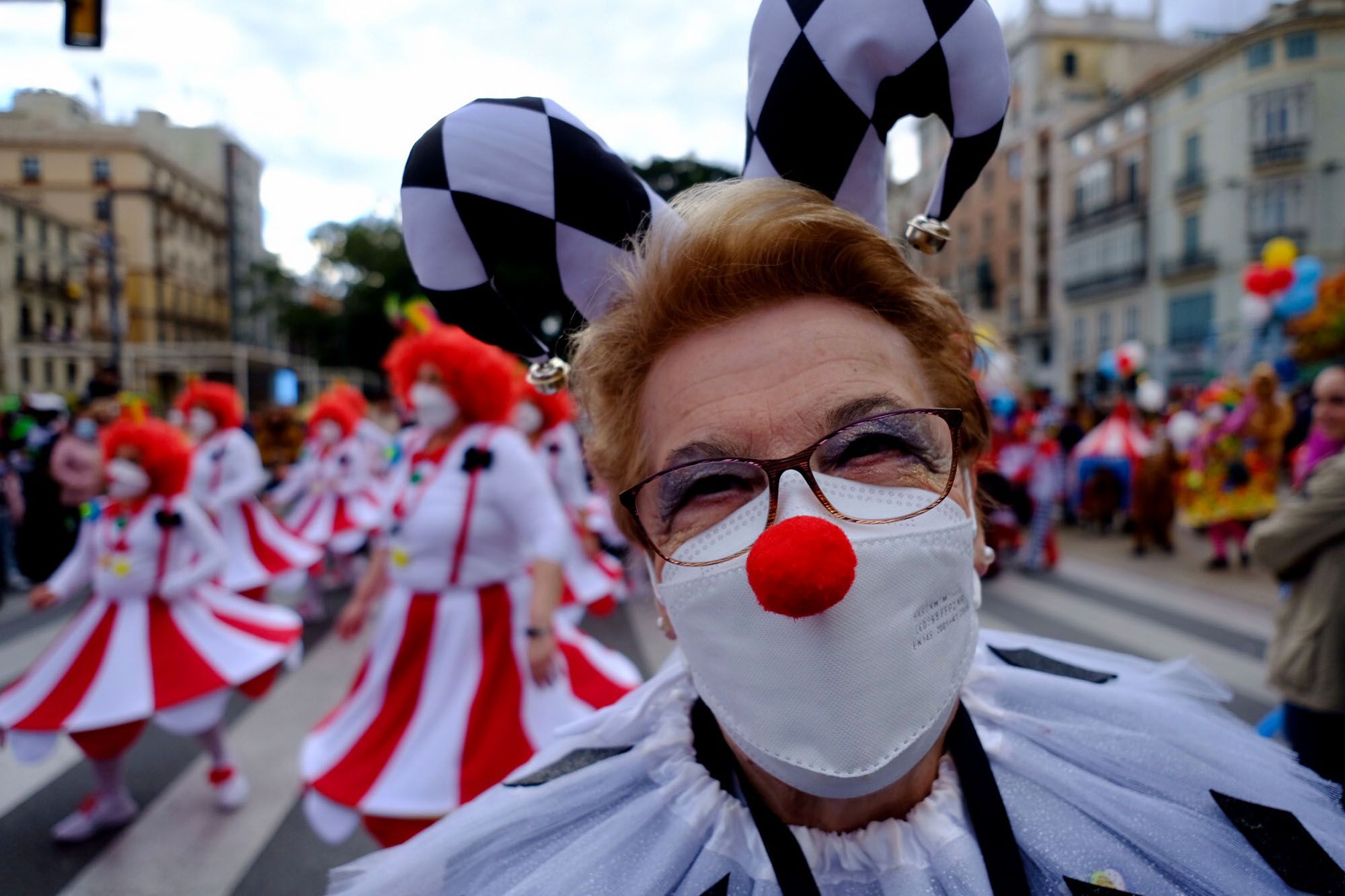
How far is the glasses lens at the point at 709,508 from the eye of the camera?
1.03 meters

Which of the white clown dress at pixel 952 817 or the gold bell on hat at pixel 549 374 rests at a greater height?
the gold bell on hat at pixel 549 374

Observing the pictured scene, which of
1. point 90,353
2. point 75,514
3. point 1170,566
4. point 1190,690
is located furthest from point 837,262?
point 90,353

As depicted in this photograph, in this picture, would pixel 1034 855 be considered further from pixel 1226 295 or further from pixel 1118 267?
pixel 1118 267

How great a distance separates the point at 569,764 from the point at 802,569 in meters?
0.60

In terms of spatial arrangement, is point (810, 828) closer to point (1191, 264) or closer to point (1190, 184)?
point (1191, 264)

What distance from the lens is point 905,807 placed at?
3.54ft

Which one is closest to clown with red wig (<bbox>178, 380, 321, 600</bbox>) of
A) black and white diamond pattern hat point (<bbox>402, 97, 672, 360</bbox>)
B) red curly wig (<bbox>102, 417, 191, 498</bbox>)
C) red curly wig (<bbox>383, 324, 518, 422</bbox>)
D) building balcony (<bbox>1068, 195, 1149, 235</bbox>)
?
red curly wig (<bbox>102, 417, 191, 498</bbox>)

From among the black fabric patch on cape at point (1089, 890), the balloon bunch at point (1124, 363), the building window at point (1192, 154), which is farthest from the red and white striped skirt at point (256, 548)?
the building window at point (1192, 154)

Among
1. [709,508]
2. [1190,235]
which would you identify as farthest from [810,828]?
[1190,235]

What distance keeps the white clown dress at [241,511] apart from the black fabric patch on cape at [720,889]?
604 cm

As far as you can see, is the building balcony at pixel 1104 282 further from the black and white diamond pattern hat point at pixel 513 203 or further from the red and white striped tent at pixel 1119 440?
the black and white diamond pattern hat point at pixel 513 203

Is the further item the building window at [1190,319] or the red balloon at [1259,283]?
the building window at [1190,319]

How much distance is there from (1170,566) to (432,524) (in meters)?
8.17

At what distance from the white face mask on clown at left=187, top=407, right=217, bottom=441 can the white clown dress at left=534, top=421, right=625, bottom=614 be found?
2525 mm
